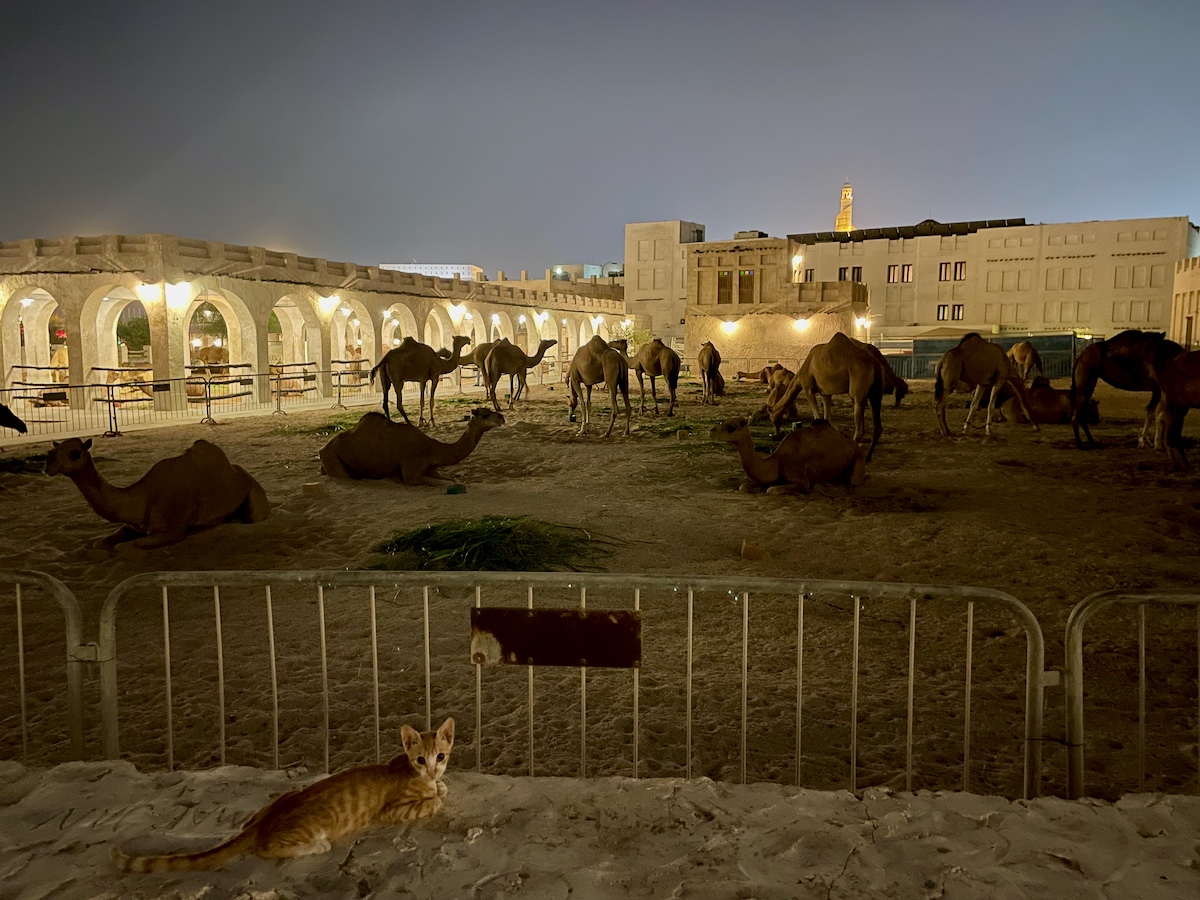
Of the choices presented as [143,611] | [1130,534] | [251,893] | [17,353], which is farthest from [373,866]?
[17,353]

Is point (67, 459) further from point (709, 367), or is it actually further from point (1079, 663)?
point (709, 367)

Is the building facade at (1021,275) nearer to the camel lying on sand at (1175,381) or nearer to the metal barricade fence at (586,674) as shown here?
the camel lying on sand at (1175,381)

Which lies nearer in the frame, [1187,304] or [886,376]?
[886,376]

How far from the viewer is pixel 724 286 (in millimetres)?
42281

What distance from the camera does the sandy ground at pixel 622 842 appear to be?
2.73 metres

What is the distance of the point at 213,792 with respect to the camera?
340cm

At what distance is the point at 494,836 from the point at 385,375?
17178 millimetres

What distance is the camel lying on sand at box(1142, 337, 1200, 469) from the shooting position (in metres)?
12.2

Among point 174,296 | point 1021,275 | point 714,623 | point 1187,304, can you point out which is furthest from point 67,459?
point 1021,275

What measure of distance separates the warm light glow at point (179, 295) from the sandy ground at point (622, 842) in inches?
855

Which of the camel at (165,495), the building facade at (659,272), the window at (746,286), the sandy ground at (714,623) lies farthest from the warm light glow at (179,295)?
the building facade at (659,272)

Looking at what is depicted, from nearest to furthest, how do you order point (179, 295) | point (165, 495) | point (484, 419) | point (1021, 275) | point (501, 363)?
1. point (165, 495)
2. point (484, 419)
3. point (501, 363)
4. point (179, 295)
5. point (1021, 275)

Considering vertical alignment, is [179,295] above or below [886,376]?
above

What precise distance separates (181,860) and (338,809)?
505 millimetres
